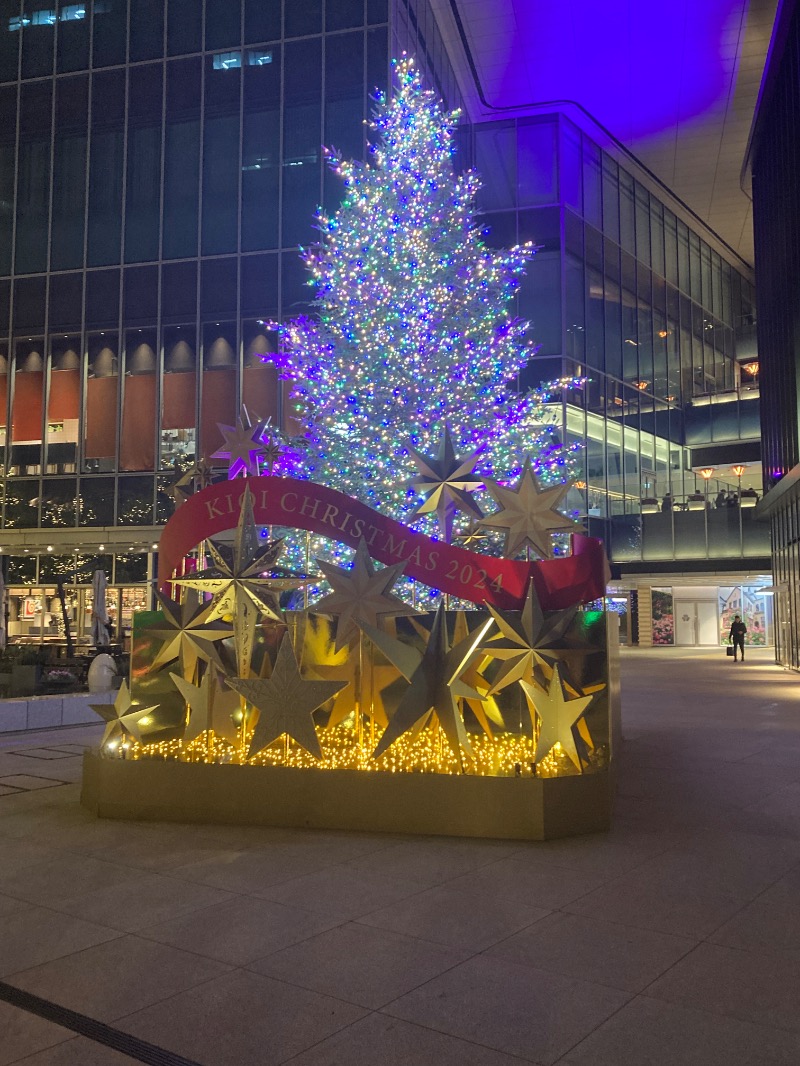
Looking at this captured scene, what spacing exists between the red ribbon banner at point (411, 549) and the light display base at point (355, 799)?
1816 mm

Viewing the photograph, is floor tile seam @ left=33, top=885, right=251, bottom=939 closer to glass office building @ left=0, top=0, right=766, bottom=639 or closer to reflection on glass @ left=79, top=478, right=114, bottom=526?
glass office building @ left=0, top=0, right=766, bottom=639

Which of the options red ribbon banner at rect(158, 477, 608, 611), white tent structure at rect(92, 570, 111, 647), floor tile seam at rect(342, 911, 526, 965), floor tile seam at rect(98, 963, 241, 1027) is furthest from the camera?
white tent structure at rect(92, 570, 111, 647)

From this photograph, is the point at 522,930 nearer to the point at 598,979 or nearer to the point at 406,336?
the point at 598,979

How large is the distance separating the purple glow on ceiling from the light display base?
28.0 m

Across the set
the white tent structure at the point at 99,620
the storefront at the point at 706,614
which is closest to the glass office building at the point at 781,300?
the storefront at the point at 706,614

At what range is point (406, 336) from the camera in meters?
16.5

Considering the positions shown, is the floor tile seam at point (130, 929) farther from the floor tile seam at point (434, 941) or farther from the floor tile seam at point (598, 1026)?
the floor tile seam at point (598, 1026)

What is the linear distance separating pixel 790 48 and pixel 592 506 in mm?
16630

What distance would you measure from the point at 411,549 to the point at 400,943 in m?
4.30

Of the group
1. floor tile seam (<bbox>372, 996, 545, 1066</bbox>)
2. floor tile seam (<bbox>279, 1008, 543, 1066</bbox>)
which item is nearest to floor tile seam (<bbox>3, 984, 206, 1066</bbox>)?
floor tile seam (<bbox>279, 1008, 543, 1066</bbox>)

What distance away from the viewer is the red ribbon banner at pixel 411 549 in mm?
8539

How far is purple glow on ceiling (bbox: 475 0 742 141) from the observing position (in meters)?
28.8

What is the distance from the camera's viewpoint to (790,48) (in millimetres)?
25328

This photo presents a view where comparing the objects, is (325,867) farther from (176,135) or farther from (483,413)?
(176,135)
